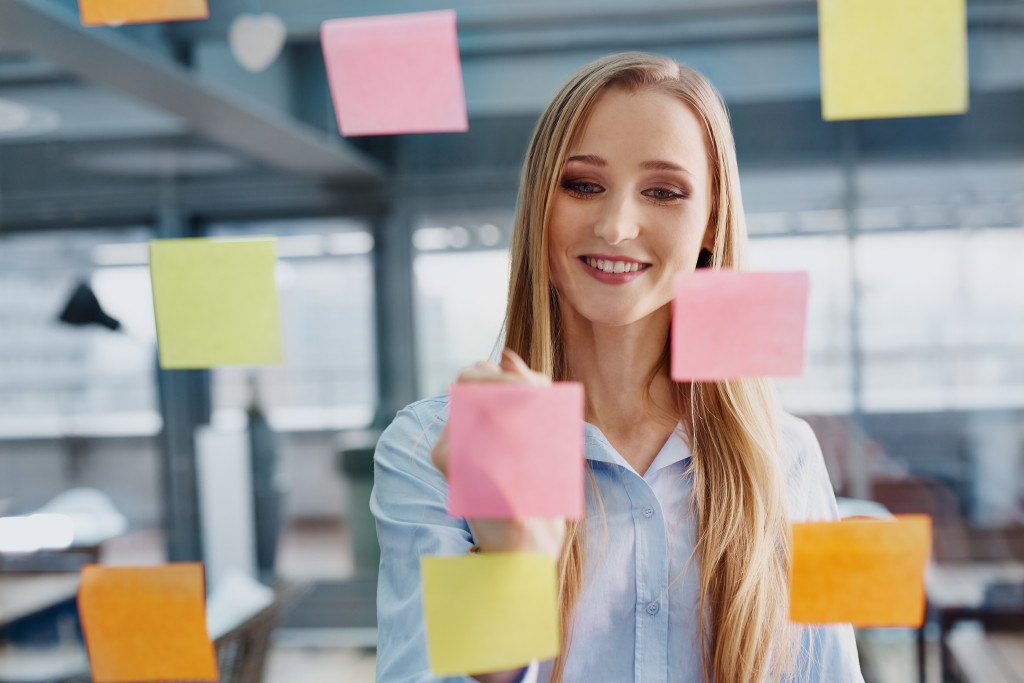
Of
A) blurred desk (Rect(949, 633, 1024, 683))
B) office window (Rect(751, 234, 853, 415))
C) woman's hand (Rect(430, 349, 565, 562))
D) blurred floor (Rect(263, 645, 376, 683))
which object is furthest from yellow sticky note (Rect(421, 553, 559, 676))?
office window (Rect(751, 234, 853, 415))

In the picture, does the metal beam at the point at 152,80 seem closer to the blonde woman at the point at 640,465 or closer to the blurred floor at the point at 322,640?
the blonde woman at the point at 640,465

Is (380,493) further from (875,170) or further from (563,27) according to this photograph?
(875,170)

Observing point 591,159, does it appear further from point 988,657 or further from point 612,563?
point 988,657

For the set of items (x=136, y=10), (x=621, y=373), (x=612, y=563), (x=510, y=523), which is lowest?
(x=612, y=563)

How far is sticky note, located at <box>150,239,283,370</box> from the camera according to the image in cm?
89

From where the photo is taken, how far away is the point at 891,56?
0.83 metres

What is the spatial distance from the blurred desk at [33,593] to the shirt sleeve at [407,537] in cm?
233

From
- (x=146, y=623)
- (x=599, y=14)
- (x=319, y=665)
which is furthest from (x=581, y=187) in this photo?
(x=319, y=665)

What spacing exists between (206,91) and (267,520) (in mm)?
2729

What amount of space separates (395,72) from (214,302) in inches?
13.5

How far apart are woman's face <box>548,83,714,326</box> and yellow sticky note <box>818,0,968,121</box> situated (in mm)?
167

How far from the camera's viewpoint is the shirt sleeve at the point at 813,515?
915 mm

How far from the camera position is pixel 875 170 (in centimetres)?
396

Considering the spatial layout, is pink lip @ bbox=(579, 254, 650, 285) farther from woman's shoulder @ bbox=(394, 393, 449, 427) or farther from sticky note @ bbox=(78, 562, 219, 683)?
sticky note @ bbox=(78, 562, 219, 683)
